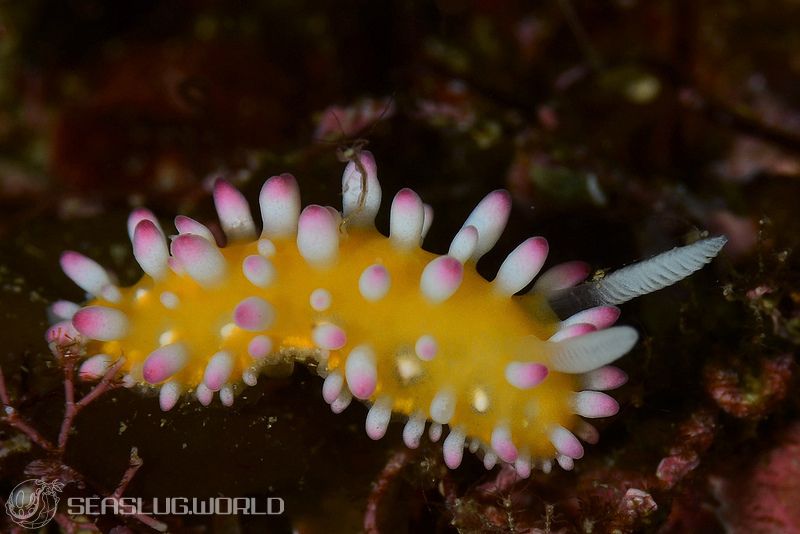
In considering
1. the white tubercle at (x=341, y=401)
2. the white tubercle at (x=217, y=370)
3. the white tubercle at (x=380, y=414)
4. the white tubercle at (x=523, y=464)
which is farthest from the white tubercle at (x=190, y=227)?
the white tubercle at (x=523, y=464)

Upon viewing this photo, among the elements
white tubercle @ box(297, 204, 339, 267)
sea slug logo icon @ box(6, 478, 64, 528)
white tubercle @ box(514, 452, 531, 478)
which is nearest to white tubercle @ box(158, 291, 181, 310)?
white tubercle @ box(297, 204, 339, 267)

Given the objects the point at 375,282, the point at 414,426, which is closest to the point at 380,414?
the point at 414,426

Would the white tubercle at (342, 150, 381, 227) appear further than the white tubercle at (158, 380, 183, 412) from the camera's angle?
Yes

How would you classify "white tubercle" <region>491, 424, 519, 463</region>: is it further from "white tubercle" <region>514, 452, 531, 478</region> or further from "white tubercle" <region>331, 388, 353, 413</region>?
"white tubercle" <region>331, 388, 353, 413</region>

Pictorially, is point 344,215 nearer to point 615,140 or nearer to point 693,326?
point 693,326

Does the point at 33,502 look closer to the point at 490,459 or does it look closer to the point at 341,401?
the point at 341,401

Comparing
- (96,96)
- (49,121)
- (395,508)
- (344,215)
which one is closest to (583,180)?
(344,215)
